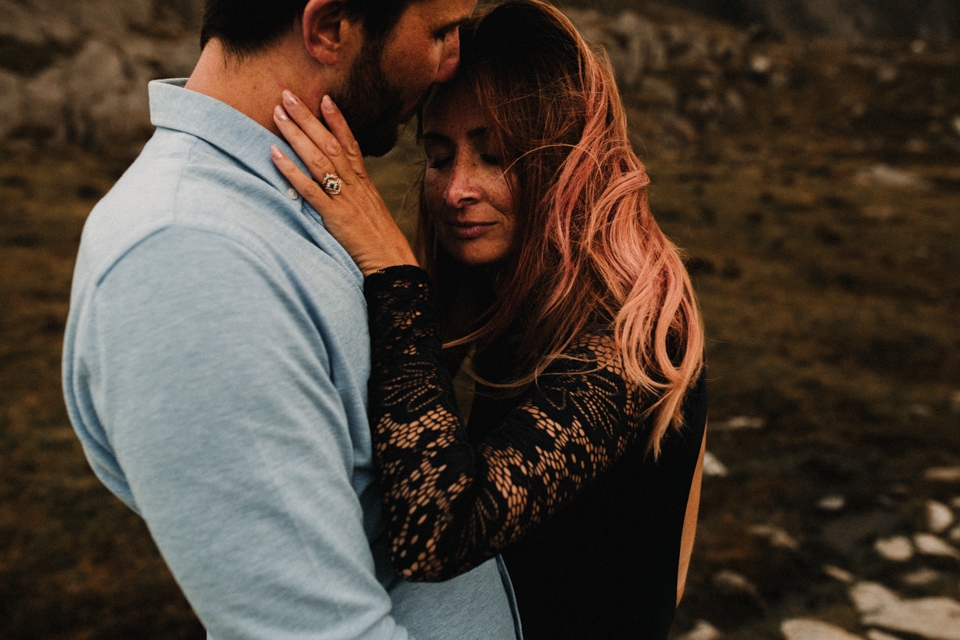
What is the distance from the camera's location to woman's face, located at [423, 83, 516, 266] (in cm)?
205

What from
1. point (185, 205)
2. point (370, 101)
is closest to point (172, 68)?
point (370, 101)

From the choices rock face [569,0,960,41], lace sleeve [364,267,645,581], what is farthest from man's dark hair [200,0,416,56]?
rock face [569,0,960,41]

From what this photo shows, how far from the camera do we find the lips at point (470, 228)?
2.14 meters

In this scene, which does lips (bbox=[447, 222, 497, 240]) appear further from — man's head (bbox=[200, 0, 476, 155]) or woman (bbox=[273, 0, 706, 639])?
man's head (bbox=[200, 0, 476, 155])

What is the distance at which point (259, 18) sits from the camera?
4.24 ft

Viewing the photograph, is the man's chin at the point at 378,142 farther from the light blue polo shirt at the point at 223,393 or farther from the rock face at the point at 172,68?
the rock face at the point at 172,68

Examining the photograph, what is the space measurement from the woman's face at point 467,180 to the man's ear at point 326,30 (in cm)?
74

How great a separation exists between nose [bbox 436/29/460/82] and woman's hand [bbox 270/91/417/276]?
11.7 inches

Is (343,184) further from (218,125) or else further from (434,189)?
(434,189)

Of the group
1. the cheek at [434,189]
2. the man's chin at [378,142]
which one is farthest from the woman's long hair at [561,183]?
the man's chin at [378,142]

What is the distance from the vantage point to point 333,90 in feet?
4.56

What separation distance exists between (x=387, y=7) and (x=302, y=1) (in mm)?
166

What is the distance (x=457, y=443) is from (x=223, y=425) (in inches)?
18.6

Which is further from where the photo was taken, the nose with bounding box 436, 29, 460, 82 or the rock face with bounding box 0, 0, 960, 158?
the rock face with bounding box 0, 0, 960, 158
